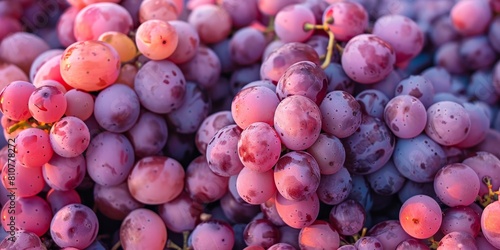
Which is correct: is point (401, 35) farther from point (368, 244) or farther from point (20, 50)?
point (20, 50)

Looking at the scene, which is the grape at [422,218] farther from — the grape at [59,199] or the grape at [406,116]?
the grape at [59,199]

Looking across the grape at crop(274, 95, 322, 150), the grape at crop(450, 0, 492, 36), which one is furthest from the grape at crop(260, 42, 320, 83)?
the grape at crop(450, 0, 492, 36)

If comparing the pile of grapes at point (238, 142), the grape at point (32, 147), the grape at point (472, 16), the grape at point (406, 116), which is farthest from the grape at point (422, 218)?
the grape at point (472, 16)

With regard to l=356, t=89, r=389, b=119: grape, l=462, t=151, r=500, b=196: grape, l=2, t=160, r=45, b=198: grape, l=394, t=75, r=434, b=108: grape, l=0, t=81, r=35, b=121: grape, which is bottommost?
l=462, t=151, r=500, b=196: grape

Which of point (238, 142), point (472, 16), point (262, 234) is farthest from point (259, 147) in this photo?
point (472, 16)

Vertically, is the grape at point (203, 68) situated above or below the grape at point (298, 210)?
above

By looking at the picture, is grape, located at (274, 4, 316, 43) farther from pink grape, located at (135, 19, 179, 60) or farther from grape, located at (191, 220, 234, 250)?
grape, located at (191, 220, 234, 250)
